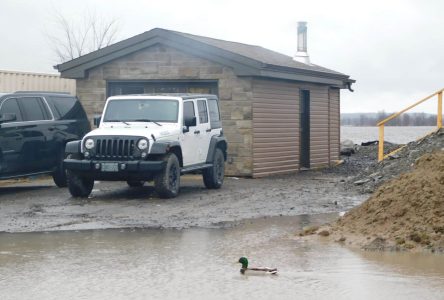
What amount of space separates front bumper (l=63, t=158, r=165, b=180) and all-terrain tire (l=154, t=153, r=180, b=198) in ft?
0.51

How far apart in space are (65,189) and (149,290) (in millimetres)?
11025

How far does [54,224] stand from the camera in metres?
13.7

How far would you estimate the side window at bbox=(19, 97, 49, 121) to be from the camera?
18.6 metres

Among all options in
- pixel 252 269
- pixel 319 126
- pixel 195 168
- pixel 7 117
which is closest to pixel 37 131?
pixel 7 117

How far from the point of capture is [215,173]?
19.1 meters

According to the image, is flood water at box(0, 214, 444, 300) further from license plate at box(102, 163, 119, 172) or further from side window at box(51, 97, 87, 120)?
side window at box(51, 97, 87, 120)

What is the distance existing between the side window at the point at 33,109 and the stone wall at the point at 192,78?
182 inches

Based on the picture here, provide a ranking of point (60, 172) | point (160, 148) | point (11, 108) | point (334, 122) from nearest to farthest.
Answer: point (160, 148) → point (11, 108) → point (60, 172) → point (334, 122)

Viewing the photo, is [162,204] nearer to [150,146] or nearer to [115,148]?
[150,146]

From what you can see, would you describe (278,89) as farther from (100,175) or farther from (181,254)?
(181,254)

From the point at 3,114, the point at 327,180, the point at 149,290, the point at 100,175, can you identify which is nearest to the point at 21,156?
the point at 3,114

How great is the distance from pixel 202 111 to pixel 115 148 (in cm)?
292

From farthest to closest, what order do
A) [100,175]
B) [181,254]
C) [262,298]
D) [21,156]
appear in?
[21,156]
[100,175]
[181,254]
[262,298]

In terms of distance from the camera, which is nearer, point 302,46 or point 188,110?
point 188,110
